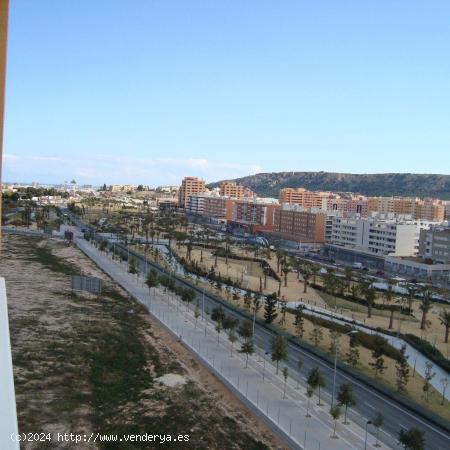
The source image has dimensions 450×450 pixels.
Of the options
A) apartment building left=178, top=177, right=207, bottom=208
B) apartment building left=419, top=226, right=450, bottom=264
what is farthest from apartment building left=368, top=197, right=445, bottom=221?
apartment building left=178, top=177, right=207, bottom=208

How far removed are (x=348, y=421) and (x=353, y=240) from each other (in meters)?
51.0

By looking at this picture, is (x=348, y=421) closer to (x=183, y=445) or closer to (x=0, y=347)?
(x=183, y=445)

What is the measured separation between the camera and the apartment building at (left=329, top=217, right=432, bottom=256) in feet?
189

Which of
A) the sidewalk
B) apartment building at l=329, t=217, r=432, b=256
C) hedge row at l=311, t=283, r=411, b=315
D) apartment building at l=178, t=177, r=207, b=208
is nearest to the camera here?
the sidewalk

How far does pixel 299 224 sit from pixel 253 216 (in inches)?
658

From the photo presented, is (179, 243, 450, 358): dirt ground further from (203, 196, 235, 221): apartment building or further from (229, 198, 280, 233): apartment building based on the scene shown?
(203, 196, 235, 221): apartment building

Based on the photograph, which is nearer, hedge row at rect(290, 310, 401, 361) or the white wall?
the white wall

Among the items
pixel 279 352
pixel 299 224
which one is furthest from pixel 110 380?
pixel 299 224

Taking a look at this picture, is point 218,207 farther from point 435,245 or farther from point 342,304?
point 342,304

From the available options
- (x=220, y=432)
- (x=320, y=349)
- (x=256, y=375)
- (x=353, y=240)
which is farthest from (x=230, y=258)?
(x=220, y=432)

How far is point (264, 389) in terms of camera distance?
51.3 feet

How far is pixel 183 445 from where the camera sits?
12102mm

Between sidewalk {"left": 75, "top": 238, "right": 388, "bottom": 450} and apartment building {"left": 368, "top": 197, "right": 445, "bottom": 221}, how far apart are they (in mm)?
71312

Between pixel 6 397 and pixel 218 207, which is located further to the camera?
pixel 218 207
